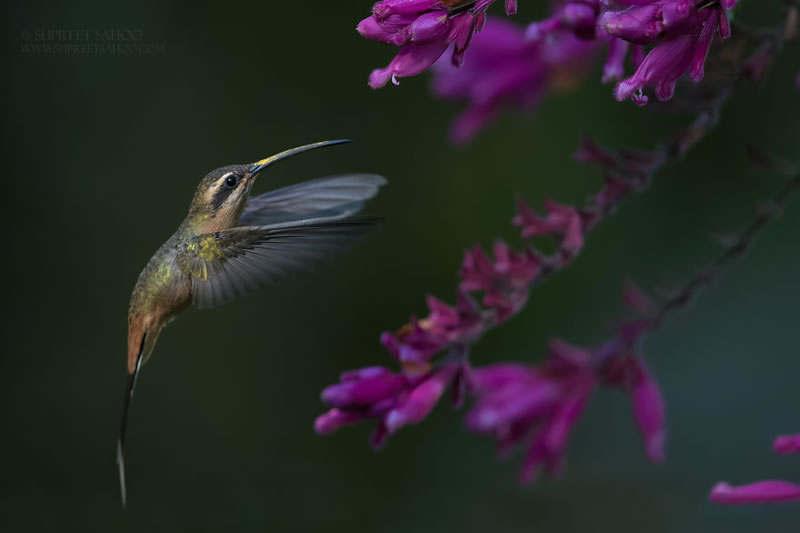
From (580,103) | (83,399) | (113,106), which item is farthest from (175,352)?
(580,103)

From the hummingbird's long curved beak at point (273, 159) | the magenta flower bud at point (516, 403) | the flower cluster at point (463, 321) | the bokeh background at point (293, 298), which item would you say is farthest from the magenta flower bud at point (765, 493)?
the bokeh background at point (293, 298)

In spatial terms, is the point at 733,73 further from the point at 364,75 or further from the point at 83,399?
the point at 83,399

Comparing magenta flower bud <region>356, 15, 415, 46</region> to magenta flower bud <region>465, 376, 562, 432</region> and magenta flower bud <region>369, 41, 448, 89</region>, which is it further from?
magenta flower bud <region>465, 376, 562, 432</region>

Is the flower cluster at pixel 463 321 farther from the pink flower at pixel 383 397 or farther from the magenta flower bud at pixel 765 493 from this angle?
the magenta flower bud at pixel 765 493

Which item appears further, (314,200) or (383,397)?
(314,200)

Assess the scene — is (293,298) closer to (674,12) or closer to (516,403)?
(516,403)

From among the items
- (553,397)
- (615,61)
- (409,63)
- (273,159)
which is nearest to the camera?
(409,63)

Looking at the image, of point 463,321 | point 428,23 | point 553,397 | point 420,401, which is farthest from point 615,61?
point 553,397
